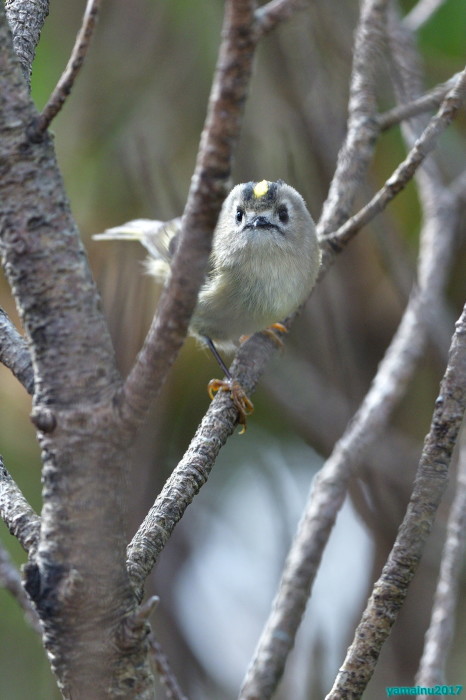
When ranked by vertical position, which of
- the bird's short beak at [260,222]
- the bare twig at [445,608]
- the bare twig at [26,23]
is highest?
the bare twig at [26,23]

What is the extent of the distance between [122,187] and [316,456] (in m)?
1.55

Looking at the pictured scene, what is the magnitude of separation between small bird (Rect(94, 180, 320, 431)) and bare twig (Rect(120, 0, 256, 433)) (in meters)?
1.68

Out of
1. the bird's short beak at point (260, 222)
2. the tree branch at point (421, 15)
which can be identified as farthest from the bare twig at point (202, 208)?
the tree branch at point (421, 15)

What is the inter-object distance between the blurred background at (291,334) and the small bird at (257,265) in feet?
0.81

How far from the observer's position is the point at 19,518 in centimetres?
115

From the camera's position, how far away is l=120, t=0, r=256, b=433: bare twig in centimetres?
78

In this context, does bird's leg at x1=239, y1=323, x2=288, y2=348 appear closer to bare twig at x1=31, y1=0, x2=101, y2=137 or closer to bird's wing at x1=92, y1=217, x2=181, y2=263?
bird's wing at x1=92, y1=217, x2=181, y2=263

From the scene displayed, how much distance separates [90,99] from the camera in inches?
155

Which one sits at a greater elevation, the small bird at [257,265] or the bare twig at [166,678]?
the small bird at [257,265]

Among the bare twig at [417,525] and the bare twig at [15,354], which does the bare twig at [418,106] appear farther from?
the bare twig at [15,354]

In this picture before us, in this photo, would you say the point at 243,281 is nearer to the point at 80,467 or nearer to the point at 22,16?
the point at 22,16

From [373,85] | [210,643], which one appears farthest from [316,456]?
[373,85]

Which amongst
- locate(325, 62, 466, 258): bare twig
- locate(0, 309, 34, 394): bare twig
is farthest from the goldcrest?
locate(0, 309, 34, 394): bare twig

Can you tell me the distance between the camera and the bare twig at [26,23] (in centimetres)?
157
